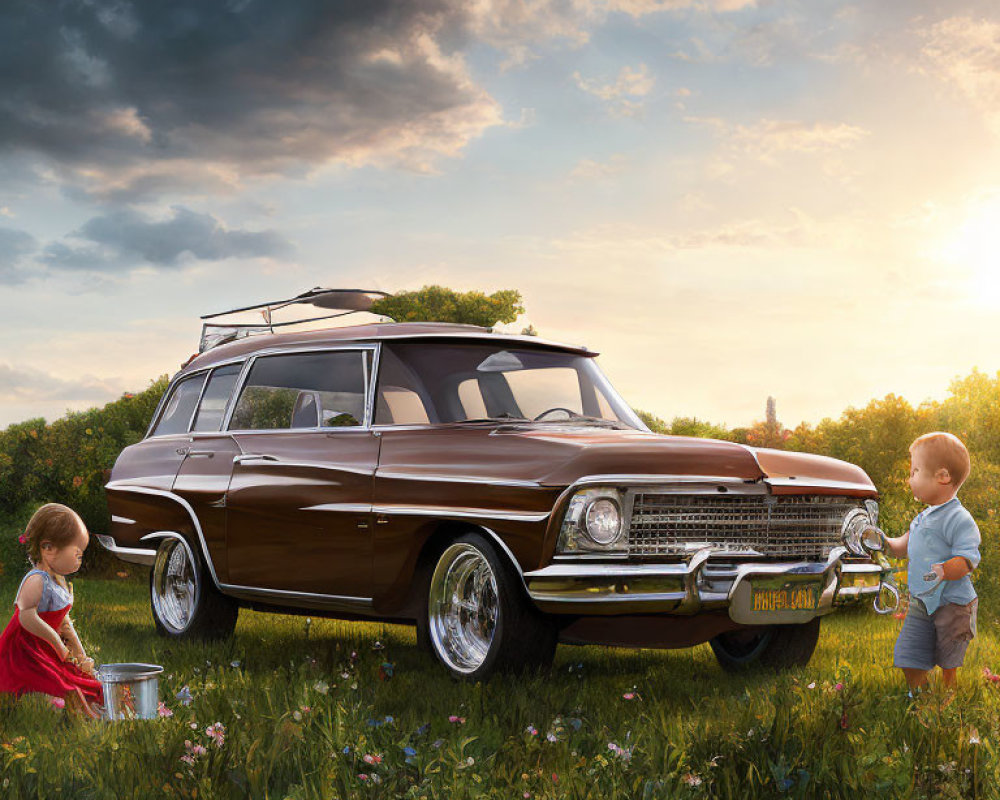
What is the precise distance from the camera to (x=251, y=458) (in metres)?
8.02

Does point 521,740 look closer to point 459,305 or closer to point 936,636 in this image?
point 936,636

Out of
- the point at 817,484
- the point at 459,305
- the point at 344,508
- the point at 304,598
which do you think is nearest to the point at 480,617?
the point at 344,508

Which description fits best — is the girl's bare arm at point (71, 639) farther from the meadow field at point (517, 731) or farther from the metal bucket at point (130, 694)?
the metal bucket at point (130, 694)

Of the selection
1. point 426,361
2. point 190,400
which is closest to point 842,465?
point 426,361

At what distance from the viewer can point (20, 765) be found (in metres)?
4.59

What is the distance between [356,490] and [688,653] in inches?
101

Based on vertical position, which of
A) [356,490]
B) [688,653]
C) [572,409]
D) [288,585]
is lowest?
[688,653]

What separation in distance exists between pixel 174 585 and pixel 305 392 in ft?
7.18

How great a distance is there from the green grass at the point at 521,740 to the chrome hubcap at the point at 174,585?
7.08 feet

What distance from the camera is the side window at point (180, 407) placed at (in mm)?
9391

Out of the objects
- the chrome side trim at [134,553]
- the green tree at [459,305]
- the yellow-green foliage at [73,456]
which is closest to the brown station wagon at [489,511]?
the chrome side trim at [134,553]

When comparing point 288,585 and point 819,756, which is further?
point 288,585

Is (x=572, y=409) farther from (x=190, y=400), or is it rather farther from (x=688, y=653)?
(x=190, y=400)

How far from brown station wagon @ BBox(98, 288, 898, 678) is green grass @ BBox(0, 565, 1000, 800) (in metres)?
0.41
